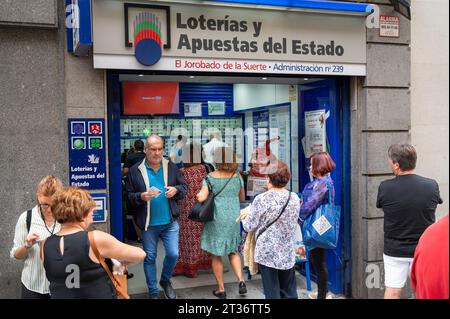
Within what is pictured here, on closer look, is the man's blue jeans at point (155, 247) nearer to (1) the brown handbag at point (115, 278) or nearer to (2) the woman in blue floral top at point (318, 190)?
(2) the woman in blue floral top at point (318, 190)

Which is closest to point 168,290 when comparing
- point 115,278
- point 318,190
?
point 318,190

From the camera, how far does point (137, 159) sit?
552cm

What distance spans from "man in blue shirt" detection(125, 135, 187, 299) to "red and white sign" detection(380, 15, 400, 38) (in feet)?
9.83

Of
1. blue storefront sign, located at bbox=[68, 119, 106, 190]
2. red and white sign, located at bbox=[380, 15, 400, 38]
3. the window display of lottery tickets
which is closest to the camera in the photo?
blue storefront sign, located at bbox=[68, 119, 106, 190]

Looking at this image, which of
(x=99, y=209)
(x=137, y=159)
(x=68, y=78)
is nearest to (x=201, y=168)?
(x=137, y=159)

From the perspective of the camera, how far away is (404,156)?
4109mm

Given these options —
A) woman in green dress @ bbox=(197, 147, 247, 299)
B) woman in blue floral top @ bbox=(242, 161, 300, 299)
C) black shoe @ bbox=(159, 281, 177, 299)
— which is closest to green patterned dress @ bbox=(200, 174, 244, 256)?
woman in green dress @ bbox=(197, 147, 247, 299)

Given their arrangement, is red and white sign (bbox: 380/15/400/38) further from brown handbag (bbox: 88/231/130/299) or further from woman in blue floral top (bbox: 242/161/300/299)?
brown handbag (bbox: 88/231/130/299)

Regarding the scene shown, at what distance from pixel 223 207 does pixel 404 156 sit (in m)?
2.04

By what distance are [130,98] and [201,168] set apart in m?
1.24

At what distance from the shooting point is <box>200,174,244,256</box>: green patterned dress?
5227 millimetres

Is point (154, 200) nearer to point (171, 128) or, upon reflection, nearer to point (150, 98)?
point (171, 128)

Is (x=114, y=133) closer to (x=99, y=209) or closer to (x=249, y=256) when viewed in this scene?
(x=99, y=209)

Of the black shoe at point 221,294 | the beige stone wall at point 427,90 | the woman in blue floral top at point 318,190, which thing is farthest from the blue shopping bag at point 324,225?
the beige stone wall at point 427,90
